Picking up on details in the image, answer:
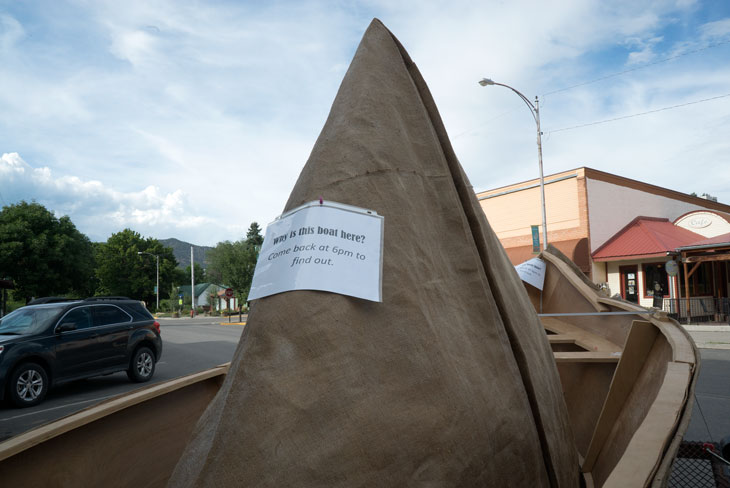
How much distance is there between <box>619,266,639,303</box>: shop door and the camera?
21.5 m

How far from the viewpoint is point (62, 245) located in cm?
3409

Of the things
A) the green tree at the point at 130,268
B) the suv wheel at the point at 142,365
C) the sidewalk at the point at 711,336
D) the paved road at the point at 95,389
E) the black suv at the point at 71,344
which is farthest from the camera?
the green tree at the point at 130,268

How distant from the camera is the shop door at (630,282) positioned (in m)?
21.5

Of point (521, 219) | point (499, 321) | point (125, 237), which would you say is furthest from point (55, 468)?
point (125, 237)

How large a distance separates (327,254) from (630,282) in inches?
946

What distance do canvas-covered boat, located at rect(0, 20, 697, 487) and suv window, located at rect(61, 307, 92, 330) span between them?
8.12 meters

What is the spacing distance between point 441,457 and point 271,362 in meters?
0.44

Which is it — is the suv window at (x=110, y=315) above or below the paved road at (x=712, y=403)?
above

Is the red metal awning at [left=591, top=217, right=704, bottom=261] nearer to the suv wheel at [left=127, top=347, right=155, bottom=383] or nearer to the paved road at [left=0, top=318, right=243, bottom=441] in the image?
the paved road at [left=0, top=318, right=243, bottom=441]

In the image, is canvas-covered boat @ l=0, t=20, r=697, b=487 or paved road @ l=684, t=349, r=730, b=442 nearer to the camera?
canvas-covered boat @ l=0, t=20, r=697, b=487

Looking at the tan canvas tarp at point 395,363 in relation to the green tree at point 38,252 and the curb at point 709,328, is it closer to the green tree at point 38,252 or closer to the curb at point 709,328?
the curb at point 709,328

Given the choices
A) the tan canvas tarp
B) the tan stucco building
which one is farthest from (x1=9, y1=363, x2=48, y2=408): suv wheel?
the tan stucco building

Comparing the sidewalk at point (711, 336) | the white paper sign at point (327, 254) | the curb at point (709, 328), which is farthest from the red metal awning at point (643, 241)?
the white paper sign at point (327, 254)

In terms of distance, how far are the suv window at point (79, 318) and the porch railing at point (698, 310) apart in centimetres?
1990
